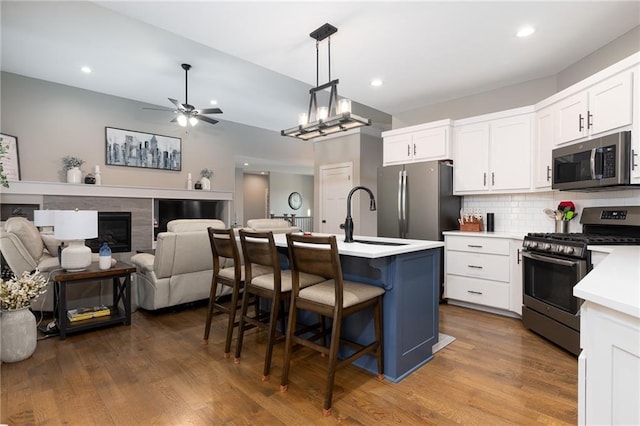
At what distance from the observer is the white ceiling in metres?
2.55

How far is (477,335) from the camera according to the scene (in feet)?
9.78

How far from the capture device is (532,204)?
378 centimetres

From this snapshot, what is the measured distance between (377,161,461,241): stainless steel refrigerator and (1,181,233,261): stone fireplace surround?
391cm

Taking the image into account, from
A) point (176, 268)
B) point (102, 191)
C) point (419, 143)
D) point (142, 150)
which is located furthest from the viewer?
point (142, 150)

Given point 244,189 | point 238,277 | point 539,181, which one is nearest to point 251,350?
point 238,277

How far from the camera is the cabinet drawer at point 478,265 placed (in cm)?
348

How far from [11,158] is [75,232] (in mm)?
2946

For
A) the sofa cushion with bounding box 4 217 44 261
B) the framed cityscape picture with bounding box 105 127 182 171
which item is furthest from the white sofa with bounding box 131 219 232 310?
the framed cityscape picture with bounding box 105 127 182 171

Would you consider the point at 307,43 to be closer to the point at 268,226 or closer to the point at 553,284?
the point at 268,226

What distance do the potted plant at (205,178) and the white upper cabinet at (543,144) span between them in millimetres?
5508

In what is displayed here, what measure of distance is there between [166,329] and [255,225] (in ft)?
4.91

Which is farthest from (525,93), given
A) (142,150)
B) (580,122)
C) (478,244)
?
(142,150)

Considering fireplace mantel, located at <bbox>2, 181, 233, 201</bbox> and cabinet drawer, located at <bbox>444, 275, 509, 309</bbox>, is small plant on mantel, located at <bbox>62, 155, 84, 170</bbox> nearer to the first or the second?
fireplace mantel, located at <bbox>2, 181, 233, 201</bbox>

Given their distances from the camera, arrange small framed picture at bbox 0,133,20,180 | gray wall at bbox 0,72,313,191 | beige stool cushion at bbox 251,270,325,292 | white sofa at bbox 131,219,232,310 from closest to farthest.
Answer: beige stool cushion at bbox 251,270,325,292 → white sofa at bbox 131,219,232,310 → small framed picture at bbox 0,133,20,180 → gray wall at bbox 0,72,313,191
